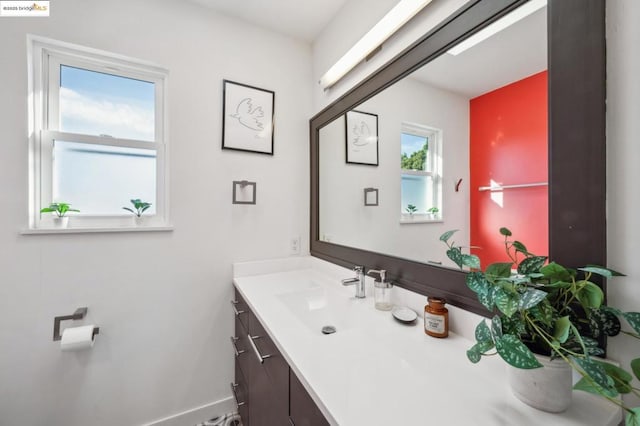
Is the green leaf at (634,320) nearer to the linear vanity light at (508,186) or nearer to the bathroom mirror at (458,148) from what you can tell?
the bathroom mirror at (458,148)

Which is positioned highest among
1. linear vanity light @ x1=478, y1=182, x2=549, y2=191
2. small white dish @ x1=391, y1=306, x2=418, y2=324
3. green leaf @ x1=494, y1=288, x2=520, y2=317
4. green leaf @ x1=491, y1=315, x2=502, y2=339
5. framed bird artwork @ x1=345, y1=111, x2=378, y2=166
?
framed bird artwork @ x1=345, y1=111, x2=378, y2=166

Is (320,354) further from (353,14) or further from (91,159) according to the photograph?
(353,14)

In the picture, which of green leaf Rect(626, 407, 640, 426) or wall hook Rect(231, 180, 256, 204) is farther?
wall hook Rect(231, 180, 256, 204)

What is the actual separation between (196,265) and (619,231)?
5.68 feet

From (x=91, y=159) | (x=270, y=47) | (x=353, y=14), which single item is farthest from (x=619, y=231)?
(x=91, y=159)

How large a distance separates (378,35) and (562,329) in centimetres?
128

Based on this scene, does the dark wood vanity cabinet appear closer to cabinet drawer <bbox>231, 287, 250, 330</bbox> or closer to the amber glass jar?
cabinet drawer <bbox>231, 287, 250, 330</bbox>

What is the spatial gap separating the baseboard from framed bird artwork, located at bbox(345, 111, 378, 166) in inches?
66.8

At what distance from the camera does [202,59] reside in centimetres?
152

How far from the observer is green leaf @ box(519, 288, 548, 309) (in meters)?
0.44

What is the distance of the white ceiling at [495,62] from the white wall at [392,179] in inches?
1.7

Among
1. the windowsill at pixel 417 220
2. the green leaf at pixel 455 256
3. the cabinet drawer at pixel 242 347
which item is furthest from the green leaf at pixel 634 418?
the cabinet drawer at pixel 242 347

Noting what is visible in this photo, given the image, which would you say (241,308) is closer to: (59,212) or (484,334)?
(59,212)

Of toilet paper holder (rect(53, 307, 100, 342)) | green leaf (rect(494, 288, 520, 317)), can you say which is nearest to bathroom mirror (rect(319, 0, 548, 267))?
green leaf (rect(494, 288, 520, 317))
